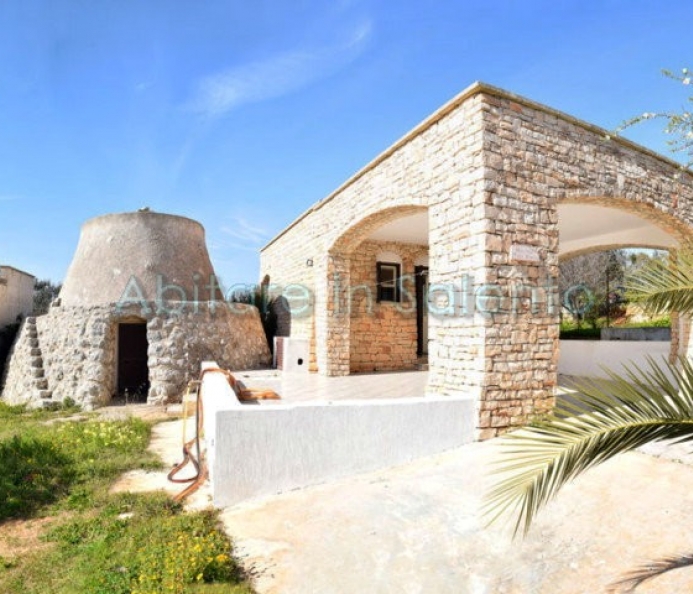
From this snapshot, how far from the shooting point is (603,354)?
1149 cm

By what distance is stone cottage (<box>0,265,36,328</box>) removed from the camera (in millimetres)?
16203

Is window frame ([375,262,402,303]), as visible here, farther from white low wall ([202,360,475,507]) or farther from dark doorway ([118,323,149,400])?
dark doorway ([118,323,149,400])

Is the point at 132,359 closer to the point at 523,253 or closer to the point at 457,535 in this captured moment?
the point at 523,253

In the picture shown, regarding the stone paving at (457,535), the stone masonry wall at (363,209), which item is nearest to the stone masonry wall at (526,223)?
the stone masonry wall at (363,209)

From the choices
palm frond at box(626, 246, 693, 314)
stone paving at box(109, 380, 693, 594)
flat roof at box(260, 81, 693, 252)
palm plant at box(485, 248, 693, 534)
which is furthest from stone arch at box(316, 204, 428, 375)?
palm plant at box(485, 248, 693, 534)

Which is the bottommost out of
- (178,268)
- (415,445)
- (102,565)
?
(102,565)

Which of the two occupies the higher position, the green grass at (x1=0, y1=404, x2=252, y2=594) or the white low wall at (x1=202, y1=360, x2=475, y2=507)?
the white low wall at (x1=202, y1=360, x2=475, y2=507)

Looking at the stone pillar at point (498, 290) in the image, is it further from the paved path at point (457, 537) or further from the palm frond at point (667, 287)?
the palm frond at point (667, 287)

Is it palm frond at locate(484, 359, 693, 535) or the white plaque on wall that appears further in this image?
the white plaque on wall

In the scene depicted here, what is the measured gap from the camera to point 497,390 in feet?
19.8

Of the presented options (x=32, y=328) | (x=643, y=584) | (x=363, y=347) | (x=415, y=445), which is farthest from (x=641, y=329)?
(x=32, y=328)

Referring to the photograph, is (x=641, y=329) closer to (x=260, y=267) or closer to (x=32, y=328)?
(x=260, y=267)

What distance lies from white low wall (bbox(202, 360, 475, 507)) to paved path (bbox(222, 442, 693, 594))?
0.85 ft

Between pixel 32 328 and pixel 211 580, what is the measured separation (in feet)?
43.3
